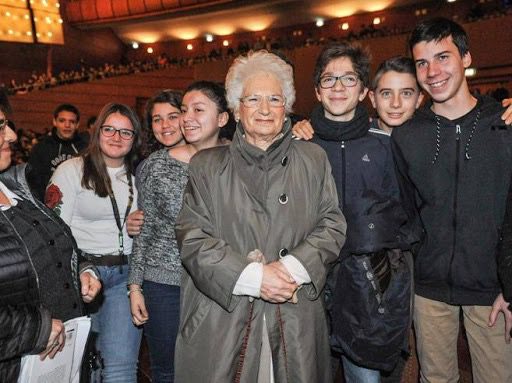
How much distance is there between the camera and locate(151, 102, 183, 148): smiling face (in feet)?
9.37

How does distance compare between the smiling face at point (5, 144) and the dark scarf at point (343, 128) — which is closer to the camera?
the smiling face at point (5, 144)

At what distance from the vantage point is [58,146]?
531 centimetres

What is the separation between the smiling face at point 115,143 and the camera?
9.17ft

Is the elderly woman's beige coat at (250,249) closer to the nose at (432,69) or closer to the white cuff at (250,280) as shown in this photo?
the white cuff at (250,280)

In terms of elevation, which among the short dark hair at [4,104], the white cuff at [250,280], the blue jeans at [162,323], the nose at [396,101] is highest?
the short dark hair at [4,104]

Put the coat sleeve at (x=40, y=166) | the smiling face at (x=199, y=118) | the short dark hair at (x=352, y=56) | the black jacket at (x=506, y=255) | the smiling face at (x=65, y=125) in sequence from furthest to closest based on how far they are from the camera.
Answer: the smiling face at (x=65, y=125) < the coat sleeve at (x=40, y=166) < the smiling face at (x=199, y=118) < the short dark hair at (x=352, y=56) < the black jacket at (x=506, y=255)

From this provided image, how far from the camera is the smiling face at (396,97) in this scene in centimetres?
261

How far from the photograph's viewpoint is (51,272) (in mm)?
1905

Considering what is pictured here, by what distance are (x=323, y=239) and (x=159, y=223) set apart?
862 millimetres

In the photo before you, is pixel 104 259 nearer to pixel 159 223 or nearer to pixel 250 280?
pixel 159 223

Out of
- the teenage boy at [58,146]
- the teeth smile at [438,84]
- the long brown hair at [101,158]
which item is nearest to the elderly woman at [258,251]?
the teeth smile at [438,84]

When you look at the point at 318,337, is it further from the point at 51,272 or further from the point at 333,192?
the point at 51,272

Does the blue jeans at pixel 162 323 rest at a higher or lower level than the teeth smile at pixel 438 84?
lower

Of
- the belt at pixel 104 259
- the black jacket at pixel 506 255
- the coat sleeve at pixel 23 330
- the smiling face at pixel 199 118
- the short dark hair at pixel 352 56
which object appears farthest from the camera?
the belt at pixel 104 259
